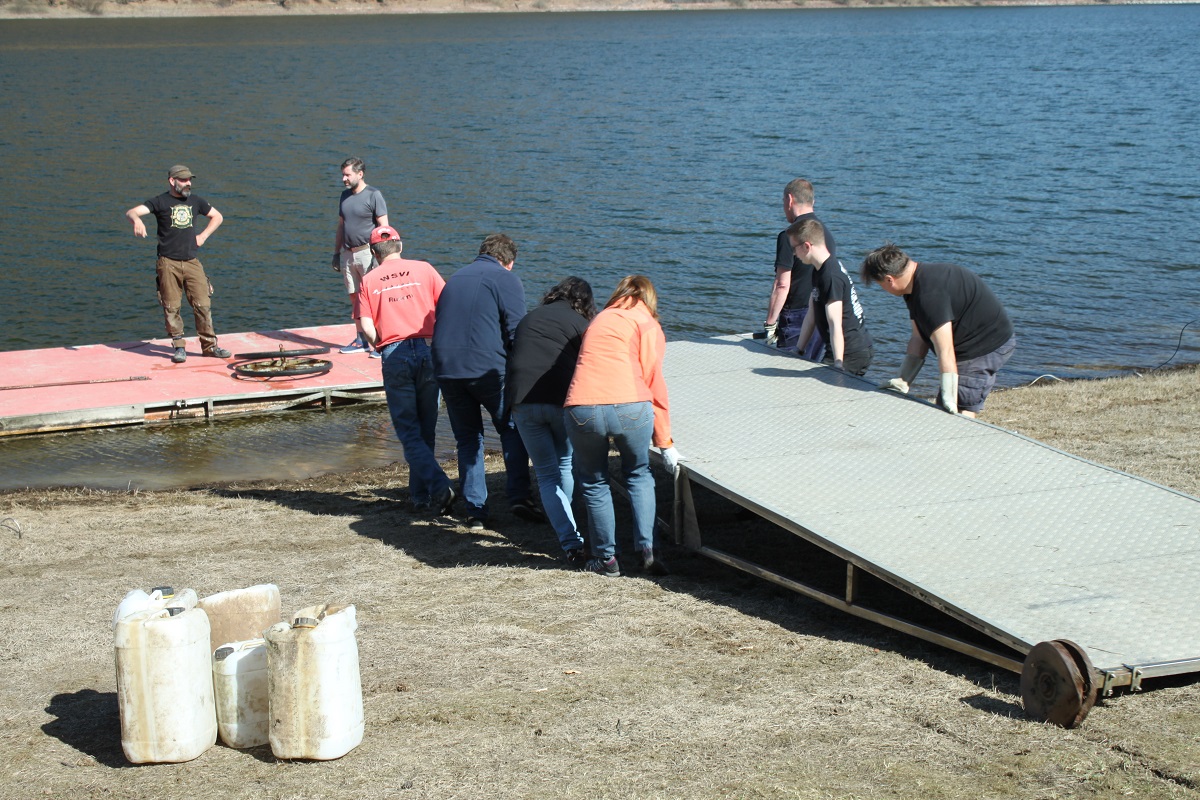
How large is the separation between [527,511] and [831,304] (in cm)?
236

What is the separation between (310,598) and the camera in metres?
6.02

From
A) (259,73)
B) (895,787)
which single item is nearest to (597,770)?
(895,787)

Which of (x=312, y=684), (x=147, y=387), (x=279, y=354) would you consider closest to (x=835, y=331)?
(x=312, y=684)

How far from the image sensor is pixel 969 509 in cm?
567

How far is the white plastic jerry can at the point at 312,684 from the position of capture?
4176mm

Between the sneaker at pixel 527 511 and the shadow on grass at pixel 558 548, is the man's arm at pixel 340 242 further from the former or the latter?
the sneaker at pixel 527 511

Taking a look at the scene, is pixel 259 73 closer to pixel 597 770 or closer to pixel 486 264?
pixel 486 264

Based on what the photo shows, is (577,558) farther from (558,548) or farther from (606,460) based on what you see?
(606,460)

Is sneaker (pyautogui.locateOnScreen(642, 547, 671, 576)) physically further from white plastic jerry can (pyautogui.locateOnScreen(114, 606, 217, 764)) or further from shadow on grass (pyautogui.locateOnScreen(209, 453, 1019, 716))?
white plastic jerry can (pyautogui.locateOnScreen(114, 606, 217, 764))

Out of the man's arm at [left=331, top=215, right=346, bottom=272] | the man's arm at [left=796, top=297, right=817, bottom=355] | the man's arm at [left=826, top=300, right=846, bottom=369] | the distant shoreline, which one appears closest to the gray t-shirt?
the man's arm at [left=331, top=215, right=346, bottom=272]

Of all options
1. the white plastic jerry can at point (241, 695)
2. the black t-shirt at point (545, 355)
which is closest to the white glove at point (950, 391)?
the black t-shirt at point (545, 355)

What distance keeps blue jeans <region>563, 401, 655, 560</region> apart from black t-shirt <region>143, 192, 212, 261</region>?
6589 mm

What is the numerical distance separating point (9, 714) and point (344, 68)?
5028 cm

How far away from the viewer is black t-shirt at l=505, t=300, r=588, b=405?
648 cm
